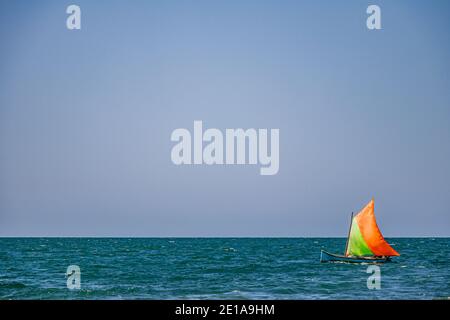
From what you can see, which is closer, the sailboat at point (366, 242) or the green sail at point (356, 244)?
the sailboat at point (366, 242)

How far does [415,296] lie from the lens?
3042cm

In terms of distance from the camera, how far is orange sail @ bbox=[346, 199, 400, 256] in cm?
5134

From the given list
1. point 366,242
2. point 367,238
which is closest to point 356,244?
point 366,242

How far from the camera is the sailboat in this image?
169 feet

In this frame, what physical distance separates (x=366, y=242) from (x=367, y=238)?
0.41m

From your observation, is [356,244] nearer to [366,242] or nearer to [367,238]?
[366,242]

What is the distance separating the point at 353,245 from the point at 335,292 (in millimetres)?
21298

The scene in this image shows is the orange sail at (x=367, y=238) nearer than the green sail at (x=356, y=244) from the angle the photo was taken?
Yes

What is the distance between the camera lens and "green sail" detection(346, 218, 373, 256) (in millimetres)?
52500

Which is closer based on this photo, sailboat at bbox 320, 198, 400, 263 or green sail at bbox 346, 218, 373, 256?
sailboat at bbox 320, 198, 400, 263

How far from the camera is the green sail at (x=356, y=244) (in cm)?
5250

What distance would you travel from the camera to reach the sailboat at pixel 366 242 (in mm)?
51406

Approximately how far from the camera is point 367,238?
52.0 metres
